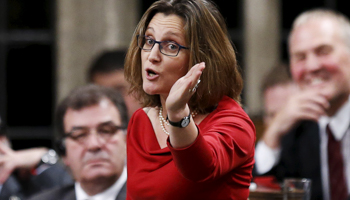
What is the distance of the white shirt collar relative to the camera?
3104 millimetres

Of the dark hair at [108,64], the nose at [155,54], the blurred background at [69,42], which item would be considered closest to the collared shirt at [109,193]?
the nose at [155,54]

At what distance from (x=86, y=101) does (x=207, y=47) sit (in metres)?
1.66

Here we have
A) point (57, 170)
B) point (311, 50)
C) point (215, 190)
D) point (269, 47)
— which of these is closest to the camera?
point (215, 190)

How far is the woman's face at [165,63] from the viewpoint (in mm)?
1381

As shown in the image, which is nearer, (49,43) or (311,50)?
(311,50)

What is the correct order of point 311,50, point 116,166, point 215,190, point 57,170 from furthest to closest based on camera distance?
point 57,170 < point 311,50 < point 116,166 < point 215,190

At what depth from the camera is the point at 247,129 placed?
54.2 inches

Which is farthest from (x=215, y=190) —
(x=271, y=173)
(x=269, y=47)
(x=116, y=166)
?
(x=269, y=47)

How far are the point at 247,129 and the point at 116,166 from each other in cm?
138

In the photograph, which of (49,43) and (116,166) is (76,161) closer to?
(116,166)

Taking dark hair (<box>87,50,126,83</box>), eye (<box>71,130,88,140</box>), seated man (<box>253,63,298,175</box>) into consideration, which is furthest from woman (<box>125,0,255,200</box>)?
seated man (<box>253,63,298,175</box>)

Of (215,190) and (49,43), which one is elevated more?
(215,190)

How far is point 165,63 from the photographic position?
1.38m

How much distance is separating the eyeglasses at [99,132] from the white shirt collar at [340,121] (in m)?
1.21
